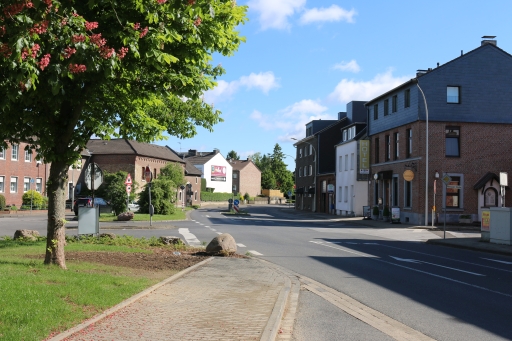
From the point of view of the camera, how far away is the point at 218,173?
125500 millimetres

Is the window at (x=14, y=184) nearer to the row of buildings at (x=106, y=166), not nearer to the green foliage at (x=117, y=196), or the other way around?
the row of buildings at (x=106, y=166)

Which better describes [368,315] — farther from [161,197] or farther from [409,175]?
[161,197]

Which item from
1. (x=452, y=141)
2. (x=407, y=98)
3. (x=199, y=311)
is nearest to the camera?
(x=199, y=311)

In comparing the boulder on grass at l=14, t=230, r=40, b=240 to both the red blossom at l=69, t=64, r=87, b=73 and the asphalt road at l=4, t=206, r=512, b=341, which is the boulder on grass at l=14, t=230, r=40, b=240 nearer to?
the asphalt road at l=4, t=206, r=512, b=341

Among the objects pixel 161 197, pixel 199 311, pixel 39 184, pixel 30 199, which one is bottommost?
pixel 199 311

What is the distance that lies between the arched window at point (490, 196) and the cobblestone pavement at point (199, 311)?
3120 centimetres

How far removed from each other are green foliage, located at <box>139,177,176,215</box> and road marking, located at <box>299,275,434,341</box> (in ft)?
115

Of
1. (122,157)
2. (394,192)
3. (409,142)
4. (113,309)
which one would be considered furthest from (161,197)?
(113,309)

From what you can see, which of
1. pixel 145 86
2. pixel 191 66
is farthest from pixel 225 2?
pixel 145 86

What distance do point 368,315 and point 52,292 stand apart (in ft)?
15.3

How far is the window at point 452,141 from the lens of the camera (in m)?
39.7

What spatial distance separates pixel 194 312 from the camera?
7875mm

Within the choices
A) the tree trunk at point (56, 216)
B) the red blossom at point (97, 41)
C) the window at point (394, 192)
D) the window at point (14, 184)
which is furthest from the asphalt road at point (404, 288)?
the window at point (14, 184)

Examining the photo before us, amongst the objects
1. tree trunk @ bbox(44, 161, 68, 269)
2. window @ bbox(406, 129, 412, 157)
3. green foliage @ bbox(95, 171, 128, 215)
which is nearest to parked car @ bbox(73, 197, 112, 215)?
green foliage @ bbox(95, 171, 128, 215)
